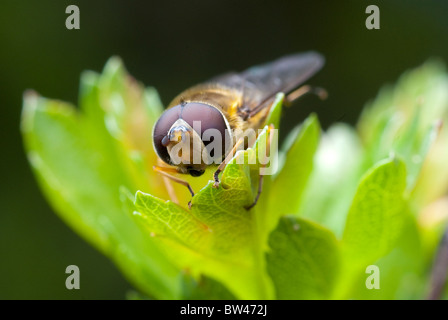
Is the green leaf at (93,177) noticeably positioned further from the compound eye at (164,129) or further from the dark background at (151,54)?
the dark background at (151,54)

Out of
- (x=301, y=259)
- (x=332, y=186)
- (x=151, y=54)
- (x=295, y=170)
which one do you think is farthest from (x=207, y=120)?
(x=151, y=54)

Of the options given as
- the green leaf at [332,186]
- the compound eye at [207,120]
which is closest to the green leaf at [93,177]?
the compound eye at [207,120]

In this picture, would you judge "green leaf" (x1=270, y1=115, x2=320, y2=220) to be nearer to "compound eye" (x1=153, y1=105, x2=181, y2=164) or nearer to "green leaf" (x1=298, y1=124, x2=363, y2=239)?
"green leaf" (x1=298, y1=124, x2=363, y2=239)

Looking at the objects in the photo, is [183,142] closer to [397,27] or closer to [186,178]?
[186,178]

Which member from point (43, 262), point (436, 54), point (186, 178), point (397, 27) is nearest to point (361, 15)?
point (397, 27)

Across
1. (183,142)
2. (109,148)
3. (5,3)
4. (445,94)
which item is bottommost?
(183,142)
